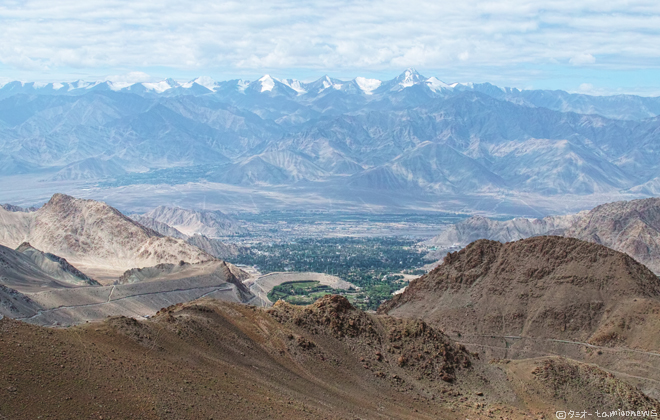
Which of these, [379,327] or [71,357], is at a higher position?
[71,357]

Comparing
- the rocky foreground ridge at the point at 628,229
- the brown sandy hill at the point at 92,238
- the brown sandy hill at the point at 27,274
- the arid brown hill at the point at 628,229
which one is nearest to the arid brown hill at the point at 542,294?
the brown sandy hill at the point at 27,274

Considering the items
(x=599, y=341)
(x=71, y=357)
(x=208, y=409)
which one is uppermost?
(x=71, y=357)

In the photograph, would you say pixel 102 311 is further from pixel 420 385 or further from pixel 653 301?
pixel 653 301

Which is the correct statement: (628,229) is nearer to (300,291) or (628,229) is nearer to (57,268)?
(300,291)

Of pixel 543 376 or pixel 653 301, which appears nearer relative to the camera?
pixel 543 376

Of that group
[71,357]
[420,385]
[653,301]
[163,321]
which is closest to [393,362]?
[420,385]

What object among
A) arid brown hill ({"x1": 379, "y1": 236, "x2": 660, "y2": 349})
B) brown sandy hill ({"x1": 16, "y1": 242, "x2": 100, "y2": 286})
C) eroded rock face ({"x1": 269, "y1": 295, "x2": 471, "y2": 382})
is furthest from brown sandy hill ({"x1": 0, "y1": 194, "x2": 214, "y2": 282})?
eroded rock face ({"x1": 269, "y1": 295, "x2": 471, "y2": 382})
